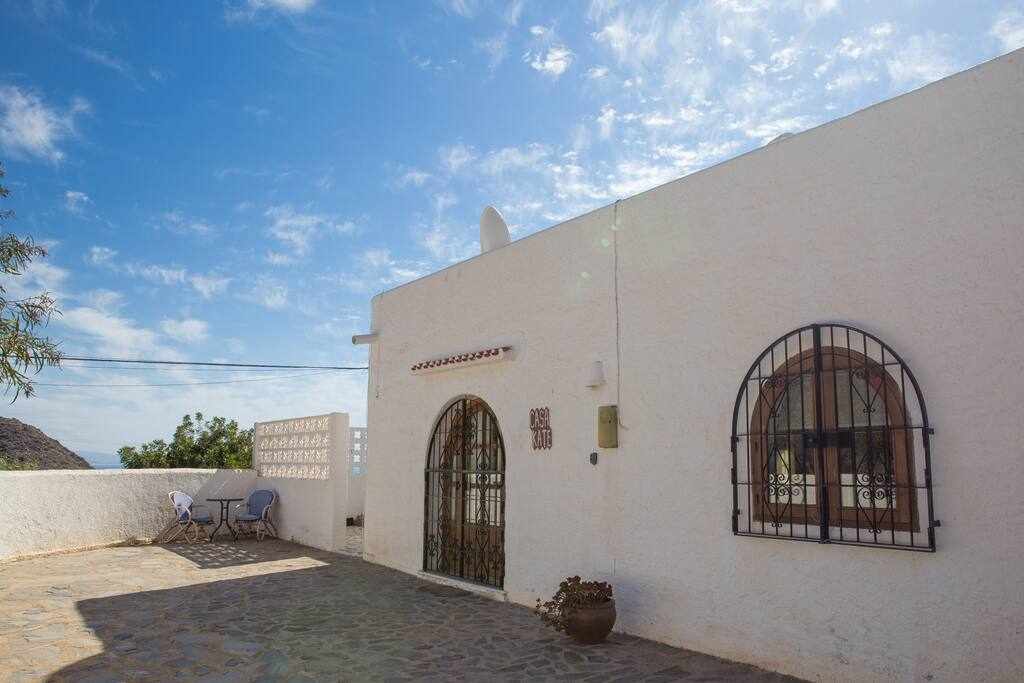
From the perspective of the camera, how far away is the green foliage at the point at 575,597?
5801 mm

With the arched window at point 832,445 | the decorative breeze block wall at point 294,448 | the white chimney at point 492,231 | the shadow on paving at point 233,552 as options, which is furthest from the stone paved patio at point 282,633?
the white chimney at point 492,231

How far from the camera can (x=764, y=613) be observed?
5020mm

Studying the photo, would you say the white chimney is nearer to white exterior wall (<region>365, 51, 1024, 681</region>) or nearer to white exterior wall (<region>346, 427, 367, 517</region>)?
white exterior wall (<region>365, 51, 1024, 681</region>)

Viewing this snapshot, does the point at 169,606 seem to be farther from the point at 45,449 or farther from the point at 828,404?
the point at 45,449

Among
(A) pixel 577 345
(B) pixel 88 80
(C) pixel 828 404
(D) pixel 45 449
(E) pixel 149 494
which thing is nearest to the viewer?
(C) pixel 828 404

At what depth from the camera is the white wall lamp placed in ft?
34.3

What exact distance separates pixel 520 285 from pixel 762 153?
311cm

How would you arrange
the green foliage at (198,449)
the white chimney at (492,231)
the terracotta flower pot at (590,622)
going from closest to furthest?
the terracotta flower pot at (590,622) < the white chimney at (492,231) < the green foliage at (198,449)

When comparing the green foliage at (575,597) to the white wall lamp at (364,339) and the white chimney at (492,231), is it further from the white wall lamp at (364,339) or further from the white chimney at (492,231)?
the white wall lamp at (364,339)

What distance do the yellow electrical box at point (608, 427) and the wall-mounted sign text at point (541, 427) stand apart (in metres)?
0.80

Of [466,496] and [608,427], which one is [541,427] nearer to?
[608,427]

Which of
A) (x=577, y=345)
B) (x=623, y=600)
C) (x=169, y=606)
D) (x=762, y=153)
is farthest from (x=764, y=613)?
(x=169, y=606)

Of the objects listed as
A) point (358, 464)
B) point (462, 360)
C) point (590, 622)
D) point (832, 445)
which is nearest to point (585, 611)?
point (590, 622)

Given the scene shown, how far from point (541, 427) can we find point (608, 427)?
1.05 meters
